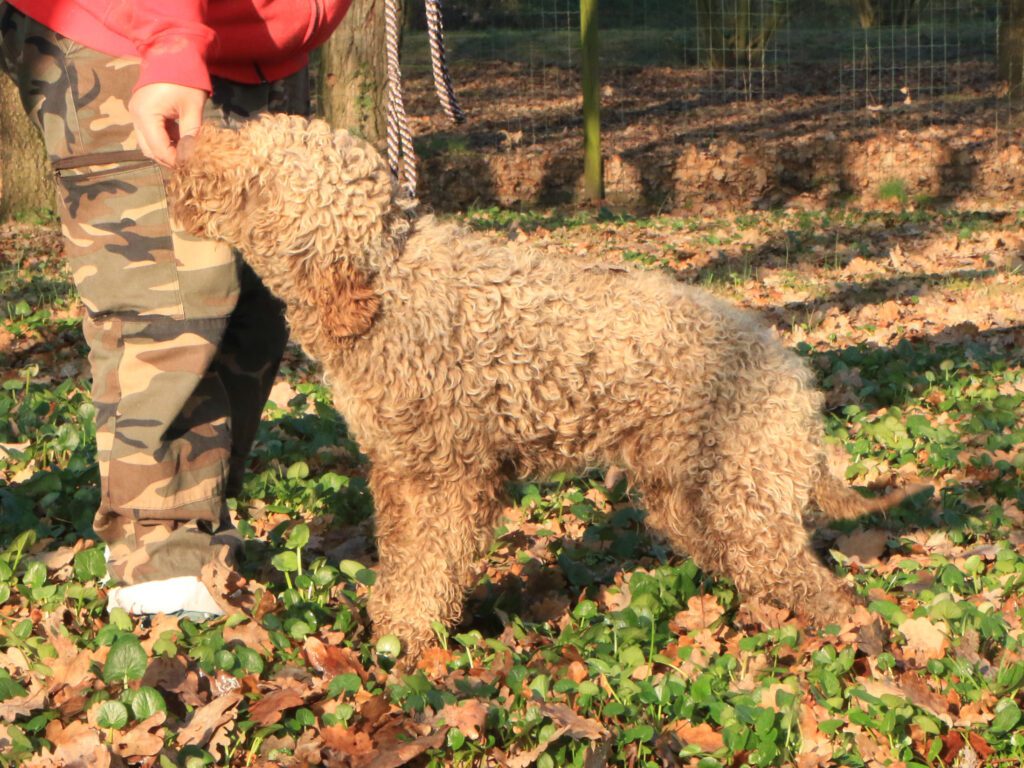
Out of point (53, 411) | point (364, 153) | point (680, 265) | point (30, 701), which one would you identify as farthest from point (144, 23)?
point (680, 265)

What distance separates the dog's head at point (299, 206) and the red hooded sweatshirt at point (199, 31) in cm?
→ 21

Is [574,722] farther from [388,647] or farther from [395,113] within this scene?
[395,113]

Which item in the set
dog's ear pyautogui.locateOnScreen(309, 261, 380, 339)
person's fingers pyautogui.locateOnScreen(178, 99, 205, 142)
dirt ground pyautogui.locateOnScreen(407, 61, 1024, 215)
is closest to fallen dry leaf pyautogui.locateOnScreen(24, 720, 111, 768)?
dog's ear pyautogui.locateOnScreen(309, 261, 380, 339)

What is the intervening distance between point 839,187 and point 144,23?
11.9 metres

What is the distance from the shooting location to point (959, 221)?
11.7 m

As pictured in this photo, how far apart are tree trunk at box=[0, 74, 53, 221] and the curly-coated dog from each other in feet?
31.3

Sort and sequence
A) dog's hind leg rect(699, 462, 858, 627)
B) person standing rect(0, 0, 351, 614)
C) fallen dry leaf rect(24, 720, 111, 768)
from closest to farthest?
fallen dry leaf rect(24, 720, 111, 768) < person standing rect(0, 0, 351, 614) < dog's hind leg rect(699, 462, 858, 627)

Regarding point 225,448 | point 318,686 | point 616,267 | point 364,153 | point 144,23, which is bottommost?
point 318,686

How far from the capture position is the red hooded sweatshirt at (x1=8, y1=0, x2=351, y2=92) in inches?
127

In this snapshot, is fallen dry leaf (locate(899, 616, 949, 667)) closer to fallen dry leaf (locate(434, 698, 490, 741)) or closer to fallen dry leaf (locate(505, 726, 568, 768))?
fallen dry leaf (locate(505, 726, 568, 768))

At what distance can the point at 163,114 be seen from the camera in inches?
127

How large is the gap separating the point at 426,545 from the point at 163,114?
1.45 m

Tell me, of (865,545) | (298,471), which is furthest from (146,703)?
(865,545)

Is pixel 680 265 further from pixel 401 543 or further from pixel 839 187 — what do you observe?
pixel 401 543
